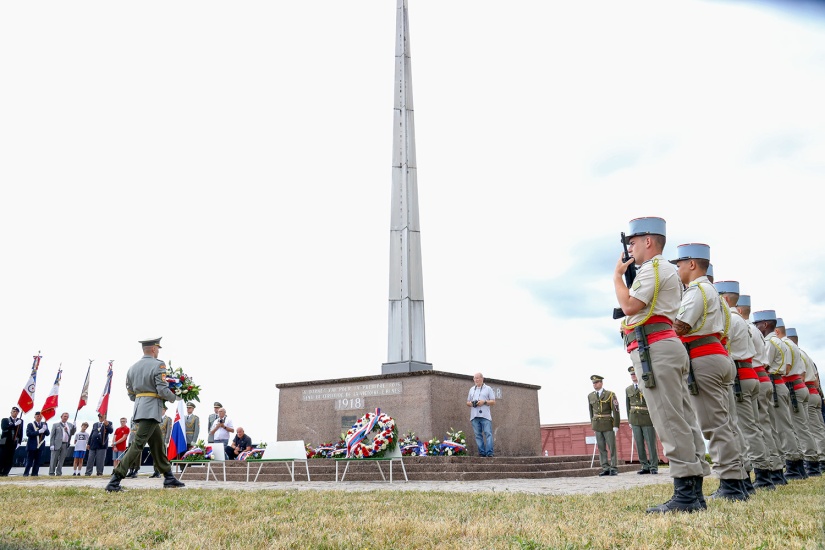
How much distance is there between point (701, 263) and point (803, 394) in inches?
194

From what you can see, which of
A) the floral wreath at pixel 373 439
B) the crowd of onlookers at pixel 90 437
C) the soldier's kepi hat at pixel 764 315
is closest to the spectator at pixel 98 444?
the crowd of onlookers at pixel 90 437

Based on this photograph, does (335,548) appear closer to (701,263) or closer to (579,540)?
(579,540)

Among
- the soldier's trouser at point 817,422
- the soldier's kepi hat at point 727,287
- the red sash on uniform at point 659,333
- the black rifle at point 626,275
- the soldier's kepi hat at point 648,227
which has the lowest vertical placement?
the soldier's trouser at point 817,422

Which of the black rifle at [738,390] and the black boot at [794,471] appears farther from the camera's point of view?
the black boot at [794,471]

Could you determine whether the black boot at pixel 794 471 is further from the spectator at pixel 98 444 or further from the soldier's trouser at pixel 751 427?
the spectator at pixel 98 444

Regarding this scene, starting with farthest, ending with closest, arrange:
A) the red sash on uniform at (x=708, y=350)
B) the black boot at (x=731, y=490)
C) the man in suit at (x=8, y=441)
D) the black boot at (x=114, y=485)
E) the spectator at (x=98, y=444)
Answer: the spectator at (x=98, y=444) < the man in suit at (x=8, y=441) < the black boot at (x=114, y=485) < the red sash on uniform at (x=708, y=350) < the black boot at (x=731, y=490)

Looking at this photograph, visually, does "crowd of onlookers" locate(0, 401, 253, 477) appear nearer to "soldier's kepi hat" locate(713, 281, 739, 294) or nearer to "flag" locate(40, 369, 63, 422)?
→ "flag" locate(40, 369, 63, 422)

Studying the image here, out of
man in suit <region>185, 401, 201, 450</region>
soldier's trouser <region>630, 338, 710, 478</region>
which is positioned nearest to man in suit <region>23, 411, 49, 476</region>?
man in suit <region>185, 401, 201, 450</region>

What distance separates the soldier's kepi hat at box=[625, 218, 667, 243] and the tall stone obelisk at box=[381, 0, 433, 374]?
9729mm

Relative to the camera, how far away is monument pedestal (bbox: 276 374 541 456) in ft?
41.9

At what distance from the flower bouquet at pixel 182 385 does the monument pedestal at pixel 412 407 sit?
4.92 metres

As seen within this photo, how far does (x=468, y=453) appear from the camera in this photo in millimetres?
12594

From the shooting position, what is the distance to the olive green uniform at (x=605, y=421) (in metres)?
12.1

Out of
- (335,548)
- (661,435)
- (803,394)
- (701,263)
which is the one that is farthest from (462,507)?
(803,394)
